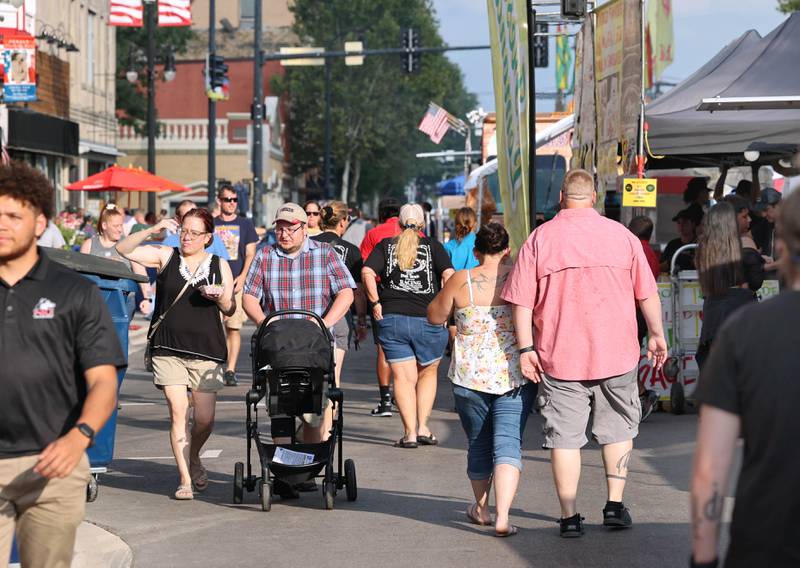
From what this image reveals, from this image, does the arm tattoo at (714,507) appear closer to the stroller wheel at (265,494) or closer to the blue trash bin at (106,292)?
the blue trash bin at (106,292)

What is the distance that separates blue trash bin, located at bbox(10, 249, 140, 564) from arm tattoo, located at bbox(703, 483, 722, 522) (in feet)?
13.5

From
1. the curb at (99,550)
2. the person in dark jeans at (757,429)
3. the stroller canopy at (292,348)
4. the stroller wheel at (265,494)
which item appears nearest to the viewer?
the person in dark jeans at (757,429)

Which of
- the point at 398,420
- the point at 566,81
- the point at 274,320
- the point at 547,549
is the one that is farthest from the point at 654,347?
the point at 566,81

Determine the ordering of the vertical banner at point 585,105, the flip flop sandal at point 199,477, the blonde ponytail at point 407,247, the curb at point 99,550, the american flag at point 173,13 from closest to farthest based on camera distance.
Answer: the curb at point 99,550 → the flip flop sandal at point 199,477 → the blonde ponytail at point 407,247 → the vertical banner at point 585,105 → the american flag at point 173,13

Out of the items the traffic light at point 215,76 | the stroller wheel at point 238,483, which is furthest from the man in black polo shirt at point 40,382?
the traffic light at point 215,76

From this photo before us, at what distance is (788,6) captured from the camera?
34.7 m

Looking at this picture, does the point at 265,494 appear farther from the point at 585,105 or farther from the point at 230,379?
the point at 585,105

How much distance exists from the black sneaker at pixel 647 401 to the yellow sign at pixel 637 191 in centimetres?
160

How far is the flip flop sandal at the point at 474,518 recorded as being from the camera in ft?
26.7

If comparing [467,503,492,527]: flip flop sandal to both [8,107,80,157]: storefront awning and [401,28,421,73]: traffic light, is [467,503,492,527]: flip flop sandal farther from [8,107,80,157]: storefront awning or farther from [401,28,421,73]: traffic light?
[401,28,421,73]: traffic light

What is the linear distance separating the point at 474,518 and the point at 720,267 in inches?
85.9

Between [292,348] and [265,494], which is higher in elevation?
[292,348]

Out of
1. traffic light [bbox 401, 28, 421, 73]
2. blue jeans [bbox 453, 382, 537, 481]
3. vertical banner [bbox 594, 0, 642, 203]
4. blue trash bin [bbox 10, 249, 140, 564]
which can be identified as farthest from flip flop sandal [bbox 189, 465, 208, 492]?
traffic light [bbox 401, 28, 421, 73]

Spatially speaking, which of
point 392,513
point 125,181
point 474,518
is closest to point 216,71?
point 125,181
